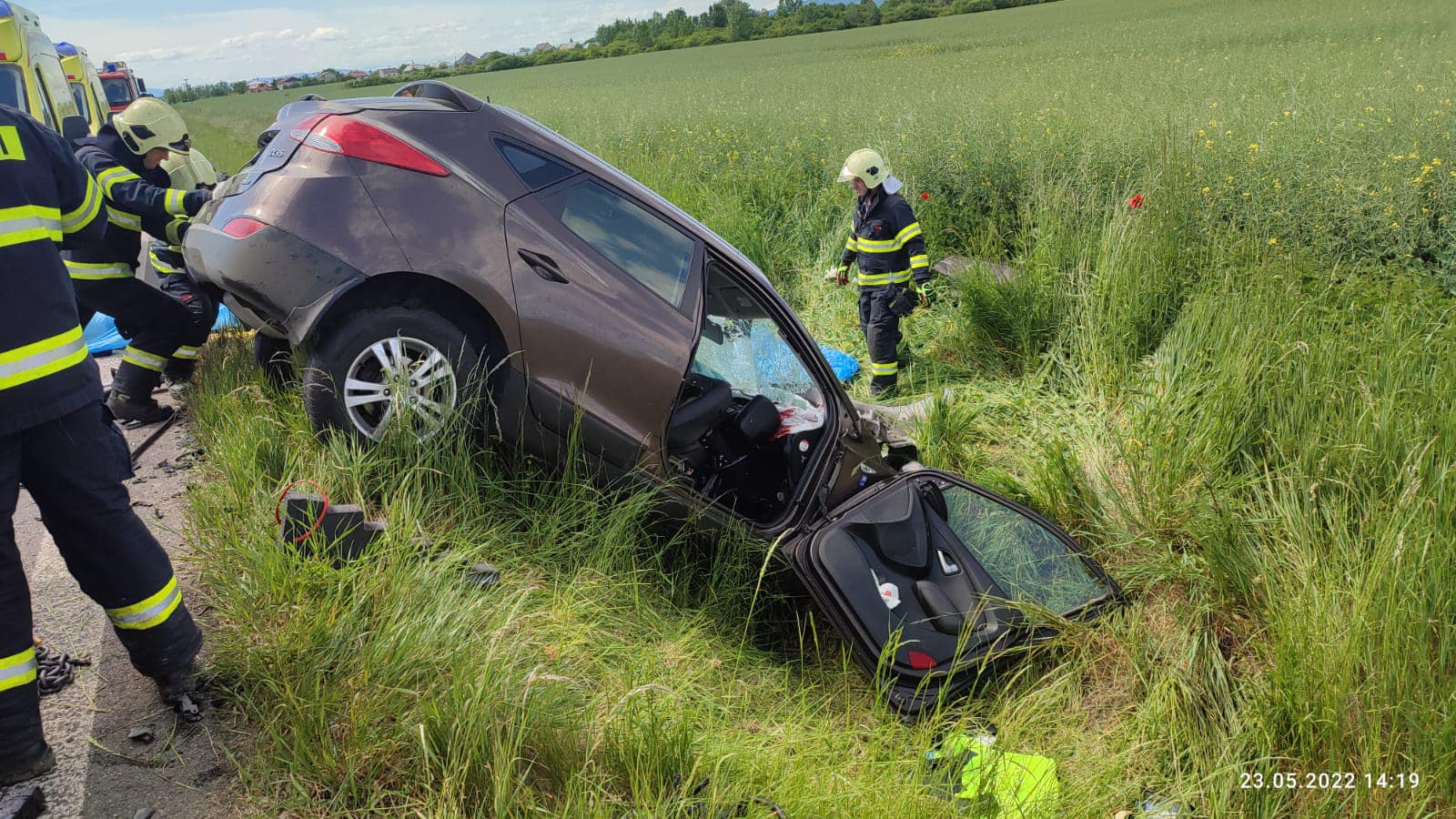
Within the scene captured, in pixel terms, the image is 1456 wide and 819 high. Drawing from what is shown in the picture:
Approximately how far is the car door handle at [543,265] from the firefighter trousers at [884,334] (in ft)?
12.5

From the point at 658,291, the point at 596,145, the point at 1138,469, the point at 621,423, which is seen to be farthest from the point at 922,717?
the point at 596,145

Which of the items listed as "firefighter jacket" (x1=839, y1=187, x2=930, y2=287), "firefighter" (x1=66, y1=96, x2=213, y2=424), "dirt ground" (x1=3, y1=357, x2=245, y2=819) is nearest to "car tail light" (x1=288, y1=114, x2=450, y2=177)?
"dirt ground" (x1=3, y1=357, x2=245, y2=819)

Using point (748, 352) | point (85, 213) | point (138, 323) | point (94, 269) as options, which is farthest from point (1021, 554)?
point (94, 269)

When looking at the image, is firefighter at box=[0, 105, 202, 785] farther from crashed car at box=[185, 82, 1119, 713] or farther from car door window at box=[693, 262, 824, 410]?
car door window at box=[693, 262, 824, 410]

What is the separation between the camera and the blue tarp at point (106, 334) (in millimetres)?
5672

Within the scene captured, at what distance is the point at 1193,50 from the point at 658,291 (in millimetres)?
19338

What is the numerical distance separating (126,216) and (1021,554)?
15.7 ft

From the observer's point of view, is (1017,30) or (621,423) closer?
(621,423)

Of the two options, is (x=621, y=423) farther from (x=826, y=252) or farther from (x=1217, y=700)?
(x=826, y=252)

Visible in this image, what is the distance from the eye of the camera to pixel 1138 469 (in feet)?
14.7

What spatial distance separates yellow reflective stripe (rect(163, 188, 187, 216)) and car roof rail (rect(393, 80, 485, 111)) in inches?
68.1

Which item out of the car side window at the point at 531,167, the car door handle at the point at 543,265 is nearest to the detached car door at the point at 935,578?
the car door handle at the point at 543,265

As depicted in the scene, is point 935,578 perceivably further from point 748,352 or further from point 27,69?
point 27,69

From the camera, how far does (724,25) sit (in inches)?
2459
